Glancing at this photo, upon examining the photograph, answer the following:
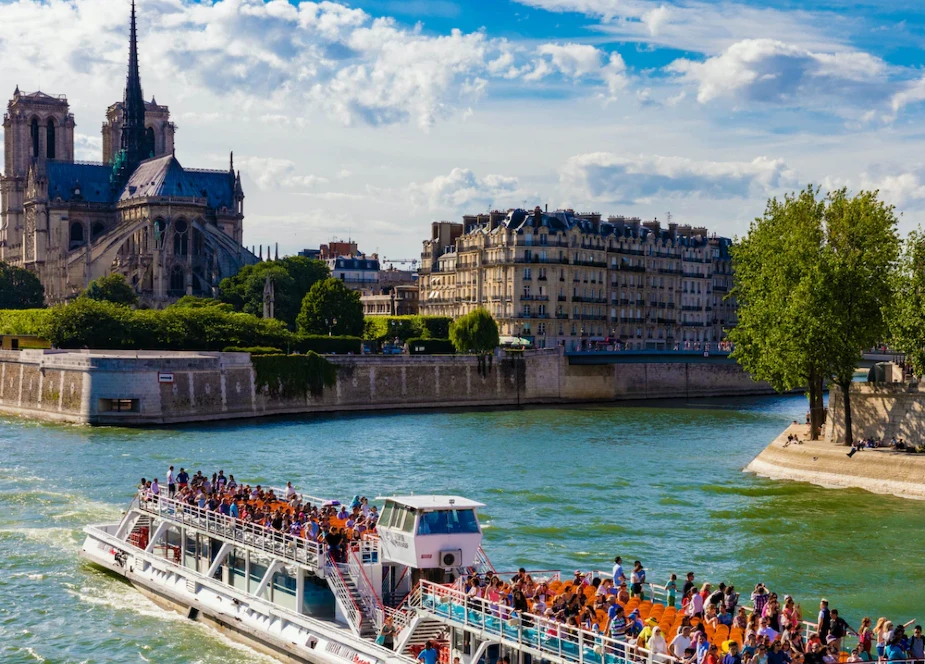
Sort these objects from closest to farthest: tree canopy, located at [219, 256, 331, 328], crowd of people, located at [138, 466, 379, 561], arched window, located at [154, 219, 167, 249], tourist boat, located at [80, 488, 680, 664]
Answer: tourist boat, located at [80, 488, 680, 664] → crowd of people, located at [138, 466, 379, 561] → tree canopy, located at [219, 256, 331, 328] → arched window, located at [154, 219, 167, 249]

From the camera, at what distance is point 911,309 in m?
43.4

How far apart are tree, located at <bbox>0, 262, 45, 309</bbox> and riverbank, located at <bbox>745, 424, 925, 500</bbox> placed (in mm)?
99411

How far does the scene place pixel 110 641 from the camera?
1025 inches

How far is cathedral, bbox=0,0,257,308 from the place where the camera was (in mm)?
133000

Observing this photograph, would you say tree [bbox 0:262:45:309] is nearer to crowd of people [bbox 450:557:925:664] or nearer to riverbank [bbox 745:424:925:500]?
riverbank [bbox 745:424:925:500]

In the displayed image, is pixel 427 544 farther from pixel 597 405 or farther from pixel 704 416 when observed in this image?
pixel 597 405

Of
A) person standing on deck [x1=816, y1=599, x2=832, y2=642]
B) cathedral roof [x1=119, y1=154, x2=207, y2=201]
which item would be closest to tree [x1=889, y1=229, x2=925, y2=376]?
person standing on deck [x1=816, y1=599, x2=832, y2=642]

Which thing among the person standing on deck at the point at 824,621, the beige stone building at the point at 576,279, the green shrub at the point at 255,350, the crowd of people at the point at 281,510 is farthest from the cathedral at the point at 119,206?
the person standing on deck at the point at 824,621

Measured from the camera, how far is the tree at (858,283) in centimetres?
4694

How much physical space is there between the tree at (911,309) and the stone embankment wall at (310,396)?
3736cm

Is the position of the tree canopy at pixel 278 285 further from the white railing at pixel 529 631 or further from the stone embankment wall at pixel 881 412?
the white railing at pixel 529 631

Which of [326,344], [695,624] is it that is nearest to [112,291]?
[326,344]

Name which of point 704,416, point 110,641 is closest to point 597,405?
point 704,416

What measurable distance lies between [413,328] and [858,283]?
62.0m
